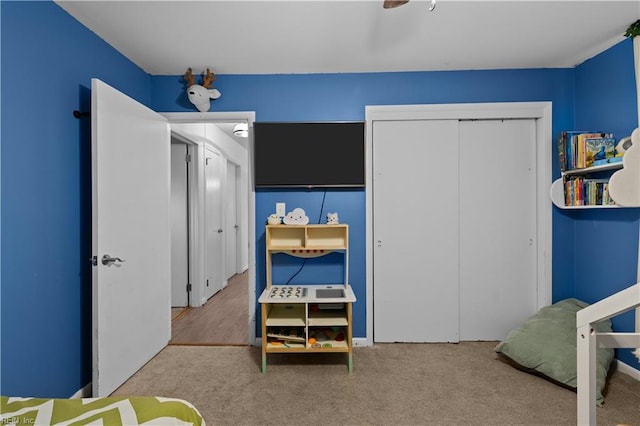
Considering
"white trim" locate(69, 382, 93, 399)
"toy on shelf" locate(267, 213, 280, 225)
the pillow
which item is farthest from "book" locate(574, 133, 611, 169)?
"white trim" locate(69, 382, 93, 399)

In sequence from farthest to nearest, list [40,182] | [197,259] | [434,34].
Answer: [197,259] → [434,34] → [40,182]

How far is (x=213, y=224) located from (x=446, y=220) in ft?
10.6

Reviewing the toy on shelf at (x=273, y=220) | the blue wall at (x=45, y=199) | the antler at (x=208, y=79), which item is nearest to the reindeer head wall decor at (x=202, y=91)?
the antler at (x=208, y=79)

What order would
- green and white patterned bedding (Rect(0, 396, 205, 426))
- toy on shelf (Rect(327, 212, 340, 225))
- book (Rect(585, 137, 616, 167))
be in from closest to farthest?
1. green and white patterned bedding (Rect(0, 396, 205, 426))
2. book (Rect(585, 137, 616, 167))
3. toy on shelf (Rect(327, 212, 340, 225))

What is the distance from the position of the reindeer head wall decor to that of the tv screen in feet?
1.62

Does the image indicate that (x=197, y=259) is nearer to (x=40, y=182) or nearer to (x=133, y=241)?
(x=133, y=241)

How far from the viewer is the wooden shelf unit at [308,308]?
2.45 metres

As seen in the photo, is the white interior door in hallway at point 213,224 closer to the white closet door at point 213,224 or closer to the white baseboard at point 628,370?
the white closet door at point 213,224

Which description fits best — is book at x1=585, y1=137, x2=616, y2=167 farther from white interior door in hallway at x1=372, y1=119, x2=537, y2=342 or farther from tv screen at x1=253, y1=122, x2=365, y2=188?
tv screen at x1=253, y1=122, x2=365, y2=188

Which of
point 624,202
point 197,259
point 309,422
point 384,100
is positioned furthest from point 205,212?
point 624,202

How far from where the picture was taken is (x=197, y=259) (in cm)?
413

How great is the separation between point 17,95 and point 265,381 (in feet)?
7.57

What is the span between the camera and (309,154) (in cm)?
283

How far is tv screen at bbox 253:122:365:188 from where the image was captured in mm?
2824
